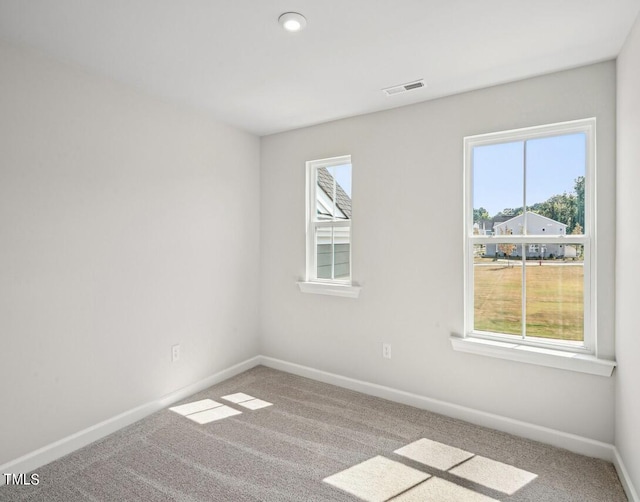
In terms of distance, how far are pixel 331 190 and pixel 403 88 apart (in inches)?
46.0

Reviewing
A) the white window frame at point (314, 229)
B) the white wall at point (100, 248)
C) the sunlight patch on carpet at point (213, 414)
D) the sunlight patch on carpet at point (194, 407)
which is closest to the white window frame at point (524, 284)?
the white window frame at point (314, 229)

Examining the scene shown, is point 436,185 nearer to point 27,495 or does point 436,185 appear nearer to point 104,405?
point 104,405

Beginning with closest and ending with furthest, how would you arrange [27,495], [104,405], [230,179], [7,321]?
[27,495] → [7,321] → [104,405] → [230,179]

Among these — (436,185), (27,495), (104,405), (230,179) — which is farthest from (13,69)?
(436,185)

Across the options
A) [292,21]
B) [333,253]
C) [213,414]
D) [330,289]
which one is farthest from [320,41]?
[213,414]

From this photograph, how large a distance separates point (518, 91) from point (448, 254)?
1.21 metres

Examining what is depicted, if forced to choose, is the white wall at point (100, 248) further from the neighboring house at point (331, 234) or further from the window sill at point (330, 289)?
the neighboring house at point (331, 234)

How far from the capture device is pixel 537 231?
253cm

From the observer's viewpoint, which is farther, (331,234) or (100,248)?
(331,234)

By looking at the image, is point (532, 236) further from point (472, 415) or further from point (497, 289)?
point (472, 415)

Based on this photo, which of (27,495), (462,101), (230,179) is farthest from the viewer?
(230,179)

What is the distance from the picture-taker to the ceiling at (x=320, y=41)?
175 centimetres

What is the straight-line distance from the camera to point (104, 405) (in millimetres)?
2504

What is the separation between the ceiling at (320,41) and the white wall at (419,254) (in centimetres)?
22
